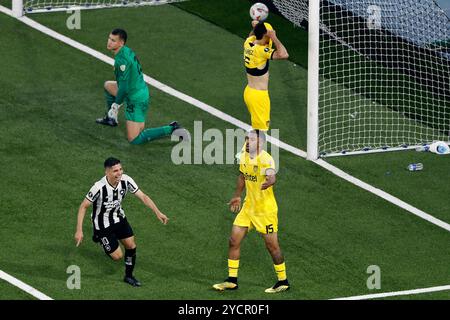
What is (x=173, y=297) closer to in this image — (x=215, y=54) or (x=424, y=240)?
(x=424, y=240)

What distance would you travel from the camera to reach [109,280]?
22.5 meters

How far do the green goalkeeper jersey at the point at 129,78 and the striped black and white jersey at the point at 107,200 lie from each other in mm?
4392

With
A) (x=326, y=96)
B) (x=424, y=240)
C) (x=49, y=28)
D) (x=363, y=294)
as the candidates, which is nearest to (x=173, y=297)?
(x=363, y=294)

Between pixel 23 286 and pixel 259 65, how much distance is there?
6150 millimetres

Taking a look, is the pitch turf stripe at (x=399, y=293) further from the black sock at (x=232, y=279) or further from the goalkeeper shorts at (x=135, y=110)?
the goalkeeper shorts at (x=135, y=110)

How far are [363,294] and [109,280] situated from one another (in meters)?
3.49

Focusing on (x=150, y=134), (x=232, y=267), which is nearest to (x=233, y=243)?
(x=232, y=267)

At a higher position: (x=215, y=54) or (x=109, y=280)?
(x=215, y=54)

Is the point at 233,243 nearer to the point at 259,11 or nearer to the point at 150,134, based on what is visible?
the point at 259,11

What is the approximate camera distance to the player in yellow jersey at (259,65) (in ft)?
84.7

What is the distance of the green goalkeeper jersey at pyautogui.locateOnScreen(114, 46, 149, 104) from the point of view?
87.5 ft

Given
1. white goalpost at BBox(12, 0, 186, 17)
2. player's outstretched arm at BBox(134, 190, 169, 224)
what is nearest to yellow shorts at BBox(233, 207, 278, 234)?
player's outstretched arm at BBox(134, 190, 169, 224)

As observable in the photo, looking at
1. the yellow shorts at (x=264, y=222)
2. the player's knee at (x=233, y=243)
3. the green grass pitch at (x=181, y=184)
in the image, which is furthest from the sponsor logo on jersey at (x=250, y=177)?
the green grass pitch at (x=181, y=184)

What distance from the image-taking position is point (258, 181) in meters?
22.1
